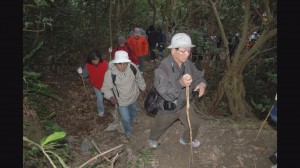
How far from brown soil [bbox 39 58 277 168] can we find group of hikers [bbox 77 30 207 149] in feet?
0.84

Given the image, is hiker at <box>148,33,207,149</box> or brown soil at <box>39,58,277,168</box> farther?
brown soil at <box>39,58,277,168</box>

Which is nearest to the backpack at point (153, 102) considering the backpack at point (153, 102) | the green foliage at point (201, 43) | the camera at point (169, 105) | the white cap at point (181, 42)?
the backpack at point (153, 102)

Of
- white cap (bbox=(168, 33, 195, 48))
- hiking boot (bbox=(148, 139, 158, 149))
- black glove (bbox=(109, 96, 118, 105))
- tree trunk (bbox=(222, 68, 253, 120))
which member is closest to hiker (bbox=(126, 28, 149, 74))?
tree trunk (bbox=(222, 68, 253, 120))

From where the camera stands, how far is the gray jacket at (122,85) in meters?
5.27

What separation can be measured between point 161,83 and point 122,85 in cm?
128

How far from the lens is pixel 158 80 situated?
4.26 m

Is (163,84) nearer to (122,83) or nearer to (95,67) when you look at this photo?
(122,83)

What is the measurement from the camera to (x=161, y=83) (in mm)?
4223

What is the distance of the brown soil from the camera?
4.74 metres

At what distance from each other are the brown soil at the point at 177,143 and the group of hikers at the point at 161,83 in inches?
10.0

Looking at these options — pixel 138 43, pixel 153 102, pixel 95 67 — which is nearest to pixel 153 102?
pixel 153 102

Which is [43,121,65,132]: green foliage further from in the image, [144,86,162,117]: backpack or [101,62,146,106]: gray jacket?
[144,86,162,117]: backpack

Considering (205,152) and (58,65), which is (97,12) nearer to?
(58,65)

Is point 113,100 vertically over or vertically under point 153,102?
under
